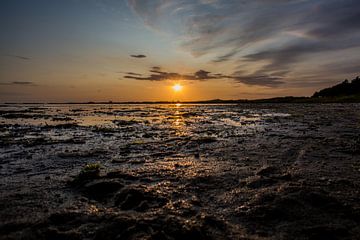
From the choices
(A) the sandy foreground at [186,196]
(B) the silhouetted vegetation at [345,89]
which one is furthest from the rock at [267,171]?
(B) the silhouetted vegetation at [345,89]

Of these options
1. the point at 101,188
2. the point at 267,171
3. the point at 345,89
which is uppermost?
the point at 345,89

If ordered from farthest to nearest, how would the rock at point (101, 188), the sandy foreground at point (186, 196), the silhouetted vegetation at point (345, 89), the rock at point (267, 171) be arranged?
the silhouetted vegetation at point (345, 89)
the rock at point (267, 171)
the rock at point (101, 188)
the sandy foreground at point (186, 196)

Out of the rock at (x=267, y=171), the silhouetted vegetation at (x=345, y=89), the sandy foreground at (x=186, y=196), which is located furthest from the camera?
the silhouetted vegetation at (x=345, y=89)

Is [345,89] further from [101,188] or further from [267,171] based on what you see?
[101,188]

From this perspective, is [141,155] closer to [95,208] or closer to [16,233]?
[95,208]

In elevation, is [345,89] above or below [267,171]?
above

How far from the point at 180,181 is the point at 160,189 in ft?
2.97

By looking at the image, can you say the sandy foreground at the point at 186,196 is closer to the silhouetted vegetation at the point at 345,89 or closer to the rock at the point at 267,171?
the rock at the point at 267,171

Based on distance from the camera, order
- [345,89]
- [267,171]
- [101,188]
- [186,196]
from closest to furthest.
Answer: [186,196], [101,188], [267,171], [345,89]

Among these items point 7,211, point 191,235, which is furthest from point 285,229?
point 7,211

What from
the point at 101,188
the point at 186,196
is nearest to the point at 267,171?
the point at 186,196

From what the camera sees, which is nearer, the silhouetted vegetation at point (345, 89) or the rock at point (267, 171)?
the rock at point (267, 171)

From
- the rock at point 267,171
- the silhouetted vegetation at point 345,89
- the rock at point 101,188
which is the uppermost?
the silhouetted vegetation at point 345,89

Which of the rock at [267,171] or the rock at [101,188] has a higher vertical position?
the rock at [267,171]
